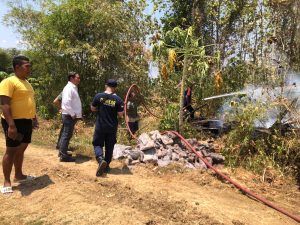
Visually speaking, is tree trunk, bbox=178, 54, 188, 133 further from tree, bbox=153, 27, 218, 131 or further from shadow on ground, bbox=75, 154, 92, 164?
shadow on ground, bbox=75, 154, 92, 164

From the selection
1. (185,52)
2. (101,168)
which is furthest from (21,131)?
(185,52)

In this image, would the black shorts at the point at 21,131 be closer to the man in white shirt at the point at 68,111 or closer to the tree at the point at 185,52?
the man in white shirt at the point at 68,111

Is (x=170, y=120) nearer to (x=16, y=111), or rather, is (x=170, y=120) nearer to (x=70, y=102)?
(x=70, y=102)

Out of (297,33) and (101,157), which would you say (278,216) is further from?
(297,33)

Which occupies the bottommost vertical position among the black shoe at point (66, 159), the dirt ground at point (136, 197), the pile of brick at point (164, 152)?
the dirt ground at point (136, 197)

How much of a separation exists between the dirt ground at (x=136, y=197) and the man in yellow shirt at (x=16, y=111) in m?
0.62

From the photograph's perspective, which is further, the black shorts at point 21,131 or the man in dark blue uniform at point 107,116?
the man in dark blue uniform at point 107,116

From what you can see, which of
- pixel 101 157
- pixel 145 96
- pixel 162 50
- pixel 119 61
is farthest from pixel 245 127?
pixel 119 61

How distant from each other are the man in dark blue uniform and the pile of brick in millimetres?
776

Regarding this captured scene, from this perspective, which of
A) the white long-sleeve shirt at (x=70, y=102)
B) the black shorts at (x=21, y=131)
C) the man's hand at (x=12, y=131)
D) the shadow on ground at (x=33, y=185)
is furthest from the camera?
the white long-sleeve shirt at (x=70, y=102)

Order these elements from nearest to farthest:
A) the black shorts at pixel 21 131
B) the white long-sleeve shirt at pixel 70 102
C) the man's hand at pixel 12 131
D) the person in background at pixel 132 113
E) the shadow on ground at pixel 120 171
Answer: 1. the man's hand at pixel 12 131
2. the black shorts at pixel 21 131
3. the shadow on ground at pixel 120 171
4. the white long-sleeve shirt at pixel 70 102
5. the person in background at pixel 132 113

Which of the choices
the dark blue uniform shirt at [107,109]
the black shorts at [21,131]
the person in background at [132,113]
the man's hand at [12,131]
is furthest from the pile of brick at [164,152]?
the man's hand at [12,131]

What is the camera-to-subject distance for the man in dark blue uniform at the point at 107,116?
6430 millimetres

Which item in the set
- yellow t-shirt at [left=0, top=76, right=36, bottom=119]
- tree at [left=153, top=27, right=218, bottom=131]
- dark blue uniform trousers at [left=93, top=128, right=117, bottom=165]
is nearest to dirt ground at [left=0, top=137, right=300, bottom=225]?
dark blue uniform trousers at [left=93, top=128, right=117, bottom=165]
